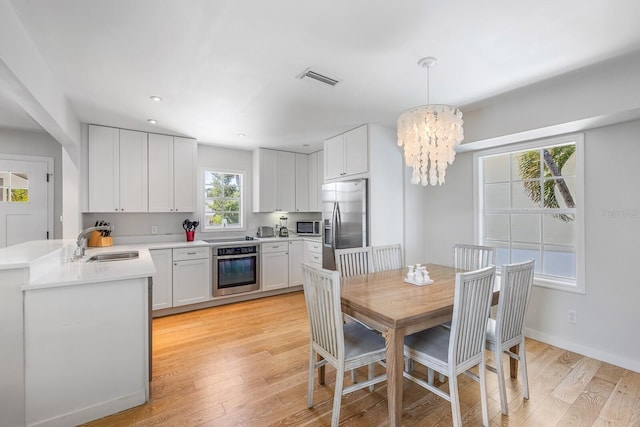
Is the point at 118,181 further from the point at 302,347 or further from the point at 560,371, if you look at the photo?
the point at 560,371

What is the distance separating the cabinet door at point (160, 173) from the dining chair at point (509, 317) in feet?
13.0

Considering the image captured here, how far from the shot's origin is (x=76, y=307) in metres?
1.81

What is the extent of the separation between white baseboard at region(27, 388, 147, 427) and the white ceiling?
235 centimetres

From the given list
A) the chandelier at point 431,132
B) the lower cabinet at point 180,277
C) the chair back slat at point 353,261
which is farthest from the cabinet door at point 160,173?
the chandelier at point 431,132

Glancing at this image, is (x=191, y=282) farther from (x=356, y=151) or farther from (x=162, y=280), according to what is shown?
(x=356, y=151)

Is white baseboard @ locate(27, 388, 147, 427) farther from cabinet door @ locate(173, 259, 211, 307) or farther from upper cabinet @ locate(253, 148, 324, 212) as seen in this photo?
upper cabinet @ locate(253, 148, 324, 212)

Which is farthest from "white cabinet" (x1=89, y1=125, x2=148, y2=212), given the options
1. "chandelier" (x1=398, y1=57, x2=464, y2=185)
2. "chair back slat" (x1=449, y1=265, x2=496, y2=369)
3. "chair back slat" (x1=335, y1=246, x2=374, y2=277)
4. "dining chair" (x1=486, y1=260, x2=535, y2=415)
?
"dining chair" (x1=486, y1=260, x2=535, y2=415)

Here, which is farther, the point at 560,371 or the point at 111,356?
the point at 560,371

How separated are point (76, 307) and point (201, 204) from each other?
285cm

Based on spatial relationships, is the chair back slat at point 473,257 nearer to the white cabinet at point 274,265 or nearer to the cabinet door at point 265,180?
the white cabinet at point 274,265

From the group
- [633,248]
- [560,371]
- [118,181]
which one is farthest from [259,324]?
[633,248]

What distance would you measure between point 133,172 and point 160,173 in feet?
1.02

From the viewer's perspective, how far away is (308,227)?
509 cm

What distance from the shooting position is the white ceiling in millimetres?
1570
